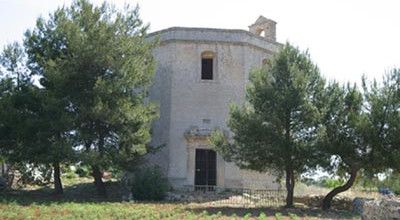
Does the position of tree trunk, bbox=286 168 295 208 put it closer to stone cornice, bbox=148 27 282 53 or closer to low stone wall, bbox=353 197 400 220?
low stone wall, bbox=353 197 400 220

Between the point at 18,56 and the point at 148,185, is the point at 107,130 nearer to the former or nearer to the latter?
the point at 148,185

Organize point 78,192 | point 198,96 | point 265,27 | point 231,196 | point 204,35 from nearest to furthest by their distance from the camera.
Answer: point 231,196 → point 78,192 → point 198,96 → point 204,35 → point 265,27

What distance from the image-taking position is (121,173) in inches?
1167

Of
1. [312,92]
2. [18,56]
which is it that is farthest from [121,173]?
[312,92]

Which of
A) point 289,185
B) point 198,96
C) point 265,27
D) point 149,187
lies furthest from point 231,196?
point 265,27

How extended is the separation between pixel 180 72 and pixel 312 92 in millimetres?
9113

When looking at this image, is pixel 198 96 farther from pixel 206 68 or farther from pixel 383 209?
pixel 383 209

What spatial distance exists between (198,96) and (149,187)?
660 cm

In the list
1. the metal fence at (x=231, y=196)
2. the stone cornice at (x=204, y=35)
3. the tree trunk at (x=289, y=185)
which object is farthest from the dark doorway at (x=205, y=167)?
the tree trunk at (x=289, y=185)

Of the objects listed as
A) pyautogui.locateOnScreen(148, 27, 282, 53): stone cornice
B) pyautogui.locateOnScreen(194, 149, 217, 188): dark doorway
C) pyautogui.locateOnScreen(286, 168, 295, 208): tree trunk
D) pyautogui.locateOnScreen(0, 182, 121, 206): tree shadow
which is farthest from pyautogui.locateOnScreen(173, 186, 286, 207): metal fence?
pyautogui.locateOnScreen(148, 27, 282, 53): stone cornice

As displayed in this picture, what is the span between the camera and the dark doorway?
27859 millimetres

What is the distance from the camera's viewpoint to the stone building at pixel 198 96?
90.6 feet

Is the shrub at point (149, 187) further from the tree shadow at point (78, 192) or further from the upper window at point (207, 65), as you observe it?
the upper window at point (207, 65)

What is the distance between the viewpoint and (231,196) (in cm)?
2562
